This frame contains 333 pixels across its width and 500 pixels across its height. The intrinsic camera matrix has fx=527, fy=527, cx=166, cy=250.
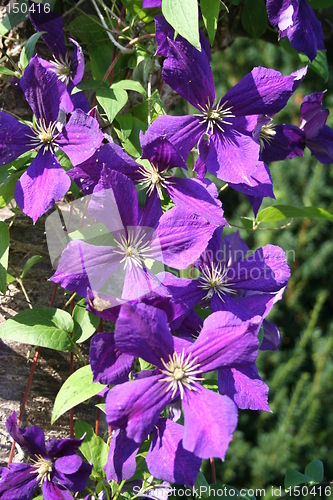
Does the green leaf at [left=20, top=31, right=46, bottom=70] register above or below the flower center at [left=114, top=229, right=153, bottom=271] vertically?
above

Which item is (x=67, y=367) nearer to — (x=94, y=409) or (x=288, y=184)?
(x=94, y=409)

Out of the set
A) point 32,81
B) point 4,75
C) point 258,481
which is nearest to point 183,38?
point 32,81

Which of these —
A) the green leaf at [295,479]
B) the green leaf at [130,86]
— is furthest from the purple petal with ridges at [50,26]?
the green leaf at [295,479]

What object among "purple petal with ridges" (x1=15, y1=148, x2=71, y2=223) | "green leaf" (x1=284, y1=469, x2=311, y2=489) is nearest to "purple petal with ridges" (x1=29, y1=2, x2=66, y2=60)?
"purple petal with ridges" (x1=15, y1=148, x2=71, y2=223)

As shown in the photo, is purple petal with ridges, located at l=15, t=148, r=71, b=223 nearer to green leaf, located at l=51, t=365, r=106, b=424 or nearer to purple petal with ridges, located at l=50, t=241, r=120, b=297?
purple petal with ridges, located at l=50, t=241, r=120, b=297

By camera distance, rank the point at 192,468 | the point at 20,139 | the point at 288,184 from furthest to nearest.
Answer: the point at 288,184 → the point at 20,139 → the point at 192,468

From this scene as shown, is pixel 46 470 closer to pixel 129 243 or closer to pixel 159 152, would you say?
pixel 129 243
